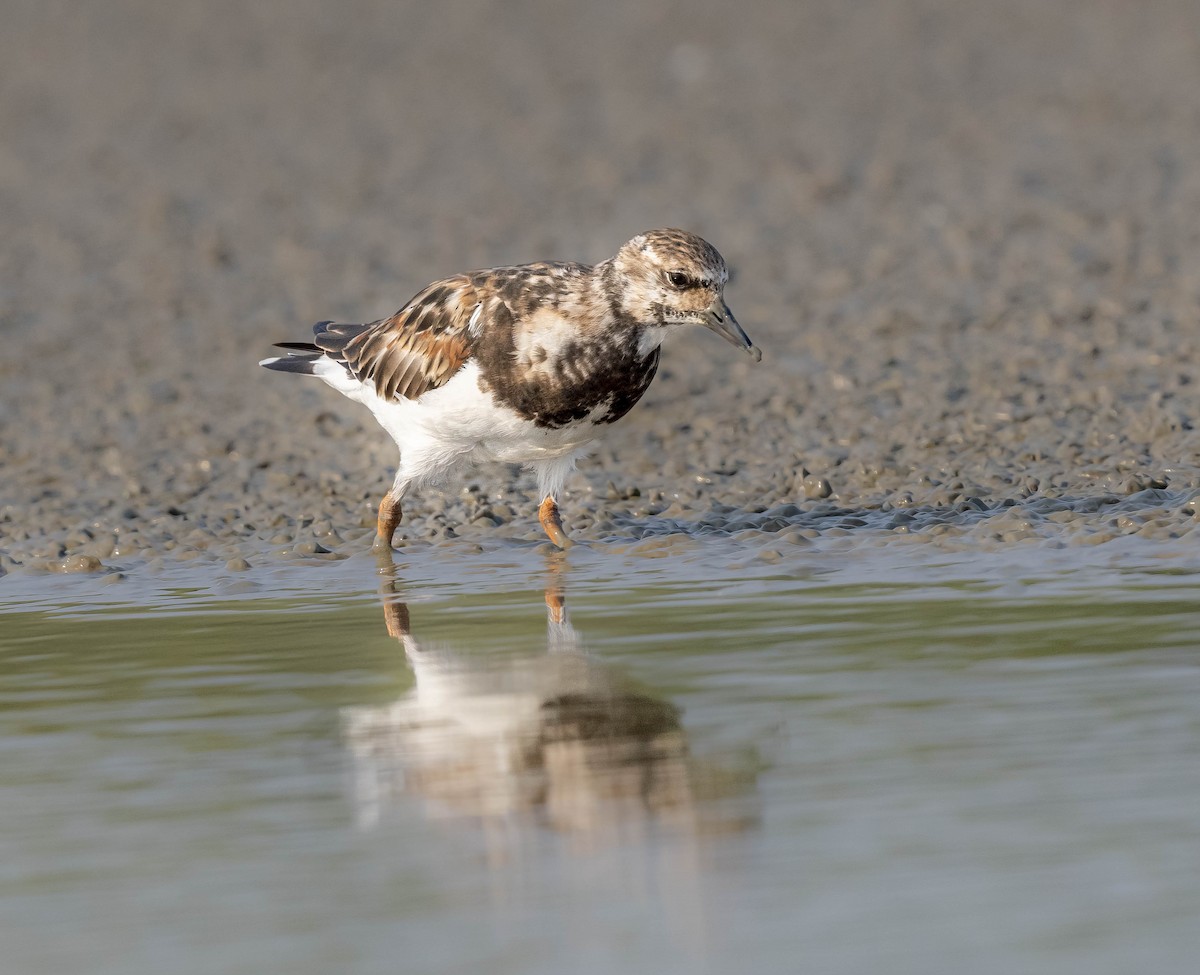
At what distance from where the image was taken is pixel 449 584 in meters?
10.5

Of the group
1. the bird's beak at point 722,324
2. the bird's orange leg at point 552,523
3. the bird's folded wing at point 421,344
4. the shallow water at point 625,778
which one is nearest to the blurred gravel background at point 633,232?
the bird's orange leg at point 552,523

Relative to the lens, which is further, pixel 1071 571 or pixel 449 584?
pixel 449 584

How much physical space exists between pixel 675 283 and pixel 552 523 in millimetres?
1590

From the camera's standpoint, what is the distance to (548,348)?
10586mm

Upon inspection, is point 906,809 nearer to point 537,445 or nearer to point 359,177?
point 537,445

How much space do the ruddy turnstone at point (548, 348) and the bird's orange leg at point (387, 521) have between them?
0.19 metres

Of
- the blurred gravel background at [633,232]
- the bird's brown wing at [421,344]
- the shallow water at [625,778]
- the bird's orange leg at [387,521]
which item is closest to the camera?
the shallow water at [625,778]

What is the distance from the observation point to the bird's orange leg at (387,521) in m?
11.6

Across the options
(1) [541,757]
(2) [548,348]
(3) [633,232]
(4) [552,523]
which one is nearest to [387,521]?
(4) [552,523]

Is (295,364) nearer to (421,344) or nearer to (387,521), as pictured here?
(387,521)

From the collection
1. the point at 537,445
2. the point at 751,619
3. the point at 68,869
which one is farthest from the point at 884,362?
the point at 68,869

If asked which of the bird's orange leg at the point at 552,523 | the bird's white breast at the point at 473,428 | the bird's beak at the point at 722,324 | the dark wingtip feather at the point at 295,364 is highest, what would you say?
the dark wingtip feather at the point at 295,364

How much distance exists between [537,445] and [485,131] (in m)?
13.4

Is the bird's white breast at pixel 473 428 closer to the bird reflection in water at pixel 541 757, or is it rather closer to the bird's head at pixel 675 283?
the bird's head at pixel 675 283
